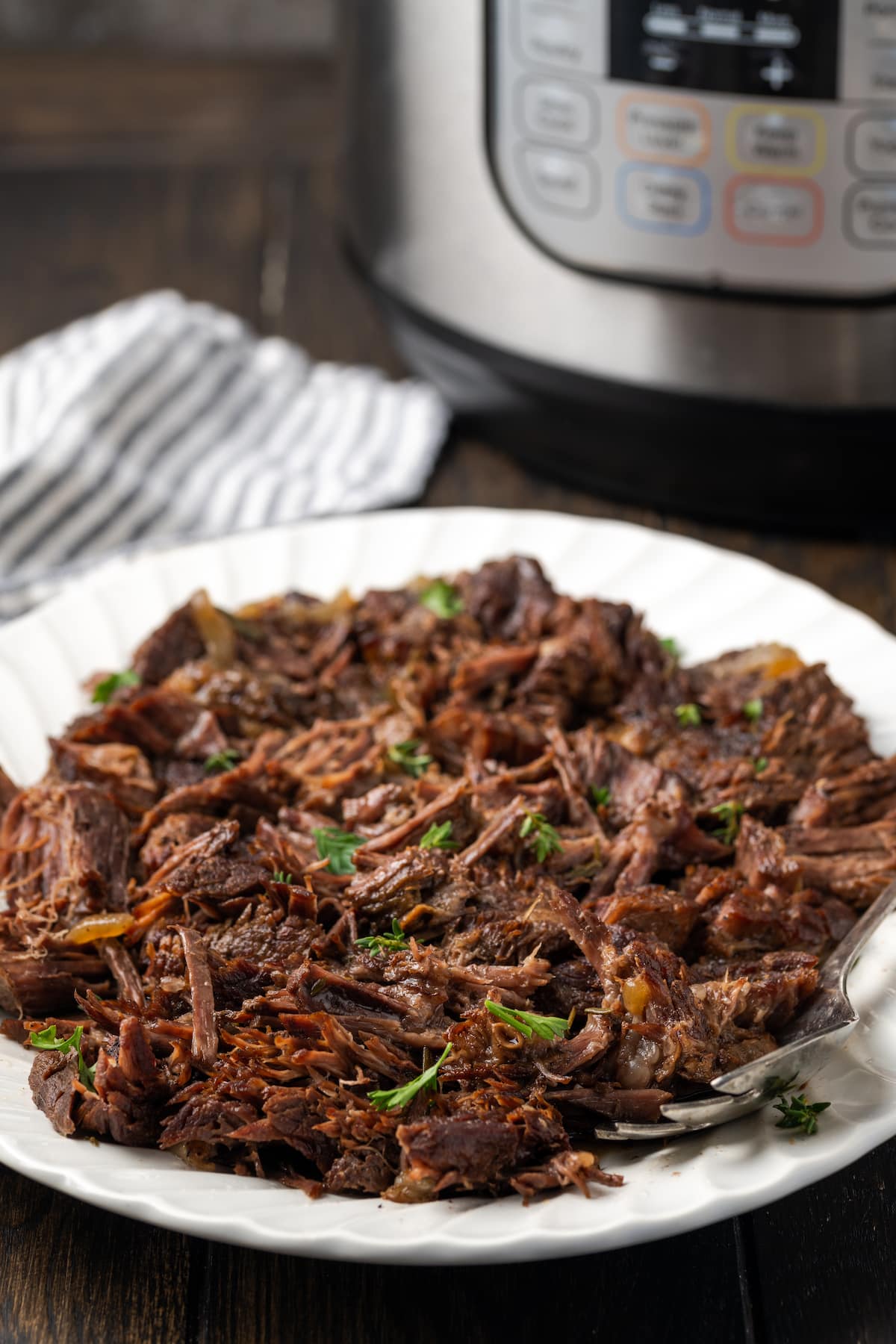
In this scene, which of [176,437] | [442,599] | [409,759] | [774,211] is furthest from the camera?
[176,437]

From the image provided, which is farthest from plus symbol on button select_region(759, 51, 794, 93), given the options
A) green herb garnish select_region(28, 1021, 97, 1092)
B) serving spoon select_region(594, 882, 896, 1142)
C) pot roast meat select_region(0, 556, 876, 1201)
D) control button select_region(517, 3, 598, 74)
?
green herb garnish select_region(28, 1021, 97, 1092)

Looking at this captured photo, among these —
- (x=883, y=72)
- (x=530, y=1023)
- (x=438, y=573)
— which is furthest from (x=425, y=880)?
(x=883, y=72)

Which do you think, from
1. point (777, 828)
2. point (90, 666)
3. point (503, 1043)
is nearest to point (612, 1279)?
point (503, 1043)

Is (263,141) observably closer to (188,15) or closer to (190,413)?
(188,15)

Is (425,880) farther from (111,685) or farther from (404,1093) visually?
(111,685)

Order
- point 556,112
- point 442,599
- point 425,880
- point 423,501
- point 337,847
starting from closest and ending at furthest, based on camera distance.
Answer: point 425,880 < point 337,847 < point 442,599 < point 556,112 < point 423,501
